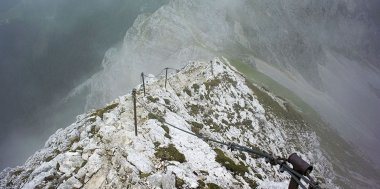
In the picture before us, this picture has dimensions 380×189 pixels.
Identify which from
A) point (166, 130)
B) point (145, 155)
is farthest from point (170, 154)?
point (166, 130)

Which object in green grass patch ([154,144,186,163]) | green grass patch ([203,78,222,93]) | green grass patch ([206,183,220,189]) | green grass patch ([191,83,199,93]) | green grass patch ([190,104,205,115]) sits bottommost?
green grass patch ([206,183,220,189])

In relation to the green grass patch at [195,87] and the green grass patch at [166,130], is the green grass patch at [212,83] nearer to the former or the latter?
the green grass patch at [195,87]

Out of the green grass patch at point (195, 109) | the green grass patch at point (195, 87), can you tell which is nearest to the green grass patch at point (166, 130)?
the green grass patch at point (195, 109)

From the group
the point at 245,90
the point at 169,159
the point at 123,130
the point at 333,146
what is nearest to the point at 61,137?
the point at 123,130

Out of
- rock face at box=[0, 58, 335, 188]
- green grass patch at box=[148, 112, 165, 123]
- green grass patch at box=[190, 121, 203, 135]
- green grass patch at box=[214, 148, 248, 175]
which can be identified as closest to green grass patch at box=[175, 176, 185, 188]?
rock face at box=[0, 58, 335, 188]

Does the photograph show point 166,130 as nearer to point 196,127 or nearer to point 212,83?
point 196,127

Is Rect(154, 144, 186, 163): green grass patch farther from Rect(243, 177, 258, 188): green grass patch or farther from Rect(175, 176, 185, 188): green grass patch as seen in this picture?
Rect(243, 177, 258, 188): green grass patch

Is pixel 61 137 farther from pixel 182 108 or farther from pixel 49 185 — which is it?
pixel 182 108

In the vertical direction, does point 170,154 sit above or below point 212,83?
below
